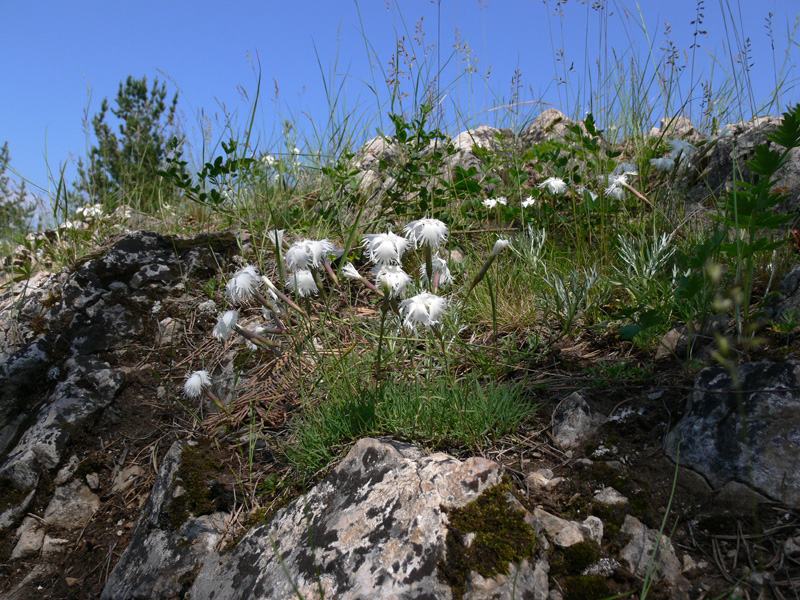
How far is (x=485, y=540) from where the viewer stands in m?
1.34

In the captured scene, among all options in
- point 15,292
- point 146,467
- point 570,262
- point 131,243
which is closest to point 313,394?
point 146,467

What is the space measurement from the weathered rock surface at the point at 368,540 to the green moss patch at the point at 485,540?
0.02m

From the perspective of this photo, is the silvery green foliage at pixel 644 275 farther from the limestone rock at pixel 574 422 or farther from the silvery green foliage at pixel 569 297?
the limestone rock at pixel 574 422

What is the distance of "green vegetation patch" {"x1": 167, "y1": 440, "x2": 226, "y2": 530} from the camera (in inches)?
73.5

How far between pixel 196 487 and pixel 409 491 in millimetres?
953

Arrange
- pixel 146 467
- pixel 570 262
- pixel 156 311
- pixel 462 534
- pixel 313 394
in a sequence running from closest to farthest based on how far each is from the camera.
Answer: pixel 462 534 < pixel 313 394 < pixel 146 467 < pixel 570 262 < pixel 156 311

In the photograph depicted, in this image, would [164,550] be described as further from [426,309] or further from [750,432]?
[750,432]

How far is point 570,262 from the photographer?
2.81 meters

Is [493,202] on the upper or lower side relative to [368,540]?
upper

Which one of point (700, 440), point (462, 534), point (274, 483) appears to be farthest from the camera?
point (274, 483)

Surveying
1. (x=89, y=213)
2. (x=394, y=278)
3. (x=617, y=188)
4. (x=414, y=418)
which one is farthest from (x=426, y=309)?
(x=89, y=213)

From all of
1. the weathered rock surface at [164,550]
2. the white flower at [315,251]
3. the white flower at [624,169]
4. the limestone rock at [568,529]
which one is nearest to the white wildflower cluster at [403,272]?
the white flower at [315,251]

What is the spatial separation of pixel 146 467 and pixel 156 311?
1108mm

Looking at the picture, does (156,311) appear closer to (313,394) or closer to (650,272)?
(313,394)
